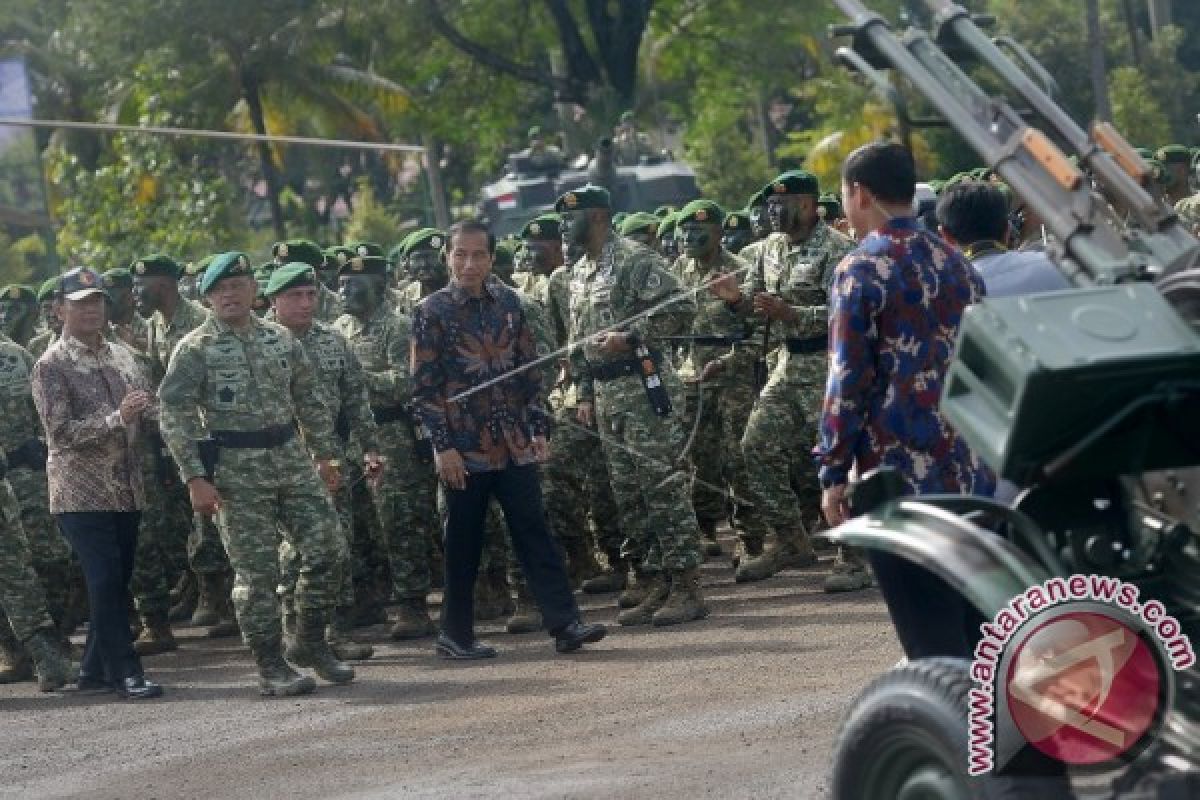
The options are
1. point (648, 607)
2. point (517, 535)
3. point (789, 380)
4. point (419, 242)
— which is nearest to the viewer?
point (517, 535)

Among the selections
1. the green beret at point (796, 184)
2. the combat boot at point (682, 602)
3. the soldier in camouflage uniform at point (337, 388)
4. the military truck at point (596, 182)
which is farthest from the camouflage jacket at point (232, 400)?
the military truck at point (596, 182)

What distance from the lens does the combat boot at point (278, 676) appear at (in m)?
11.6

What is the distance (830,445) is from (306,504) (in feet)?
15.7

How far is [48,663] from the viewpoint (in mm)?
12719

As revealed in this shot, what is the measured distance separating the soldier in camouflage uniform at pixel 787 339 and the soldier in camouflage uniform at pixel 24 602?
3.73m

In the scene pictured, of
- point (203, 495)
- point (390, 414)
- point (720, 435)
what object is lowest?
point (720, 435)

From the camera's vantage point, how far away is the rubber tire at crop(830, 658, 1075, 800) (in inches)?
211

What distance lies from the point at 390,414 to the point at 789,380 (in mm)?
2188

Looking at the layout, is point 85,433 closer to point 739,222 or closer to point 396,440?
point 396,440

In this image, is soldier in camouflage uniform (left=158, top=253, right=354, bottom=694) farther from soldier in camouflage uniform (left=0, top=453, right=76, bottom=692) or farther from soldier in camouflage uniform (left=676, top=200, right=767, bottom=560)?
soldier in camouflage uniform (left=676, top=200, right=767, bottom=560)

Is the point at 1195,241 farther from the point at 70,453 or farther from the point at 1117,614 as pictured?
the point at 70,453

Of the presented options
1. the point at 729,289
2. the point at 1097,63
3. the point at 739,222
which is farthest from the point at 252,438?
the point at 1097,63

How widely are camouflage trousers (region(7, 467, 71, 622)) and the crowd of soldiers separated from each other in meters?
0.01

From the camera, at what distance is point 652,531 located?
12.8 meters
